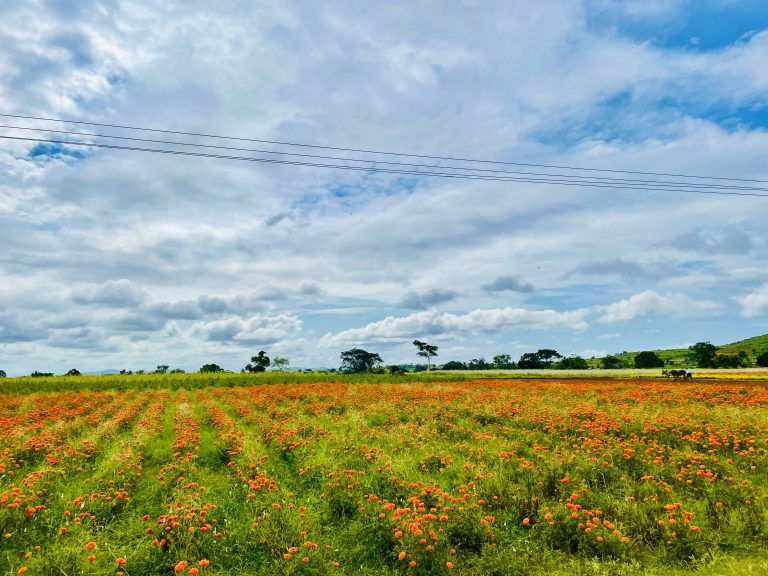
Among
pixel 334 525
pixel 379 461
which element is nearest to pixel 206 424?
pixel 379 461

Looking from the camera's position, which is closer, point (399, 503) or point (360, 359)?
point (399, 503)

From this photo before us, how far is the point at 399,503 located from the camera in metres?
7.64

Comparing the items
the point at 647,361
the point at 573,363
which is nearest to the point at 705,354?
the point at 647,361

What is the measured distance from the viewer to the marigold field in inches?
228

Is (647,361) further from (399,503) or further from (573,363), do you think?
(399,503)

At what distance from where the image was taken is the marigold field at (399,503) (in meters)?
5.79

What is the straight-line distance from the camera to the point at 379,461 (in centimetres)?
910

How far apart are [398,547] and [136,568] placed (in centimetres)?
358

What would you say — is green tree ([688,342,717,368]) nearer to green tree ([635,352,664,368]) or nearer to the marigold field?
green tree ([635,352,664,368])

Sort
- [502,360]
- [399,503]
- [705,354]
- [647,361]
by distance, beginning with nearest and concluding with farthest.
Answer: [399,503] → [705,354] → [647,361] → [502,360]

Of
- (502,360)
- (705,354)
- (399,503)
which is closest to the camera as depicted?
(399,503)

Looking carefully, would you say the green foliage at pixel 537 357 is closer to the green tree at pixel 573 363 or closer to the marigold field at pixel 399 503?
the green tree at pixel 573 363

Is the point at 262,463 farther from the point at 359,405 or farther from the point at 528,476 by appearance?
the point at 359,405

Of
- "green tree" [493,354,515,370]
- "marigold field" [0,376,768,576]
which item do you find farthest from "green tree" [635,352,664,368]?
"marigold field" [0,376,768,576]
